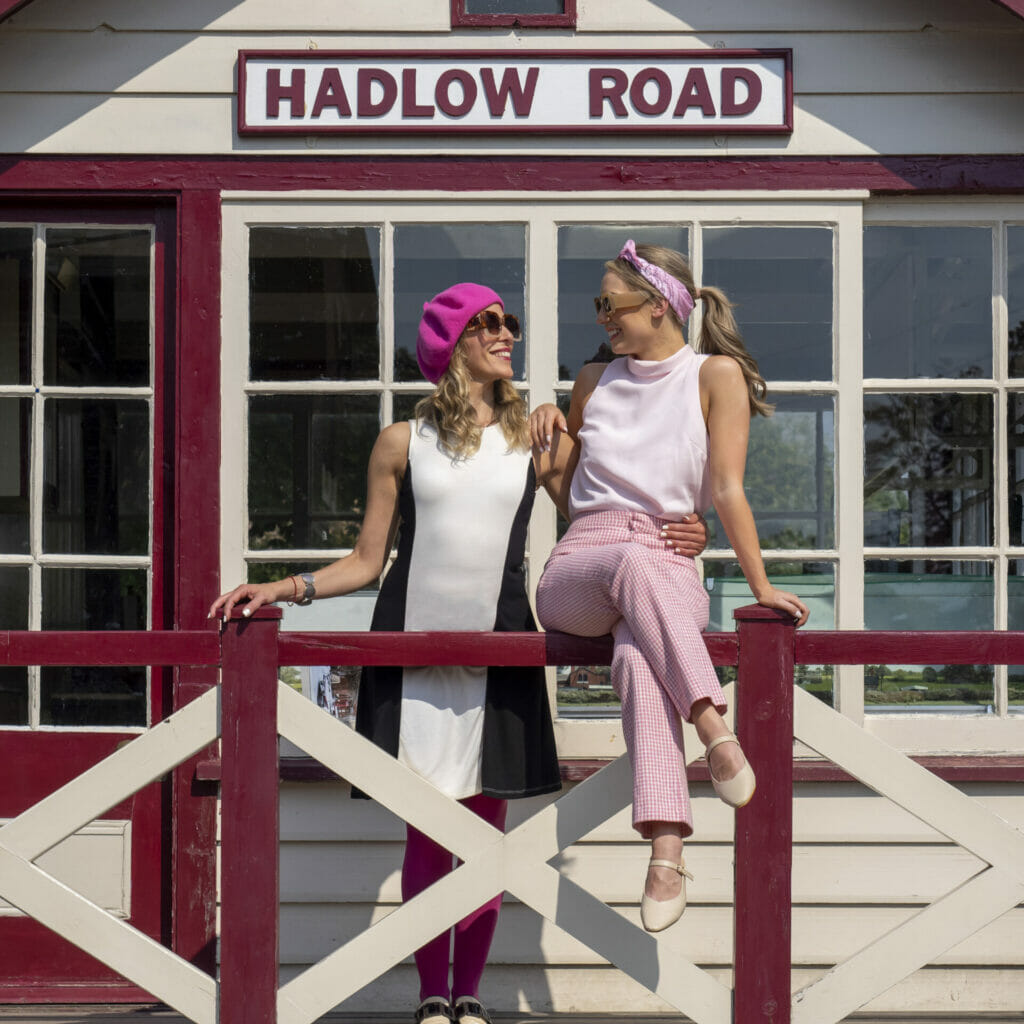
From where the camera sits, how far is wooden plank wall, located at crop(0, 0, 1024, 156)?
375cm

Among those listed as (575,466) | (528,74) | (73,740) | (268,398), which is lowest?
(73,740)

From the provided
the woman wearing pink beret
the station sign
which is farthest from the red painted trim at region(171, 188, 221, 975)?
the woman wearing pink beret

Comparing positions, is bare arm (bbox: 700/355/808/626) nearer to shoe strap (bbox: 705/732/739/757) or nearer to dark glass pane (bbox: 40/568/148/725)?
shoe strap (bbox: 705/732/739/757)

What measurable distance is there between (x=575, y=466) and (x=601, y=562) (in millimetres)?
498

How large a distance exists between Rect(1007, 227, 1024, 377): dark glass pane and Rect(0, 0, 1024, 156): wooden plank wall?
13.3 inches

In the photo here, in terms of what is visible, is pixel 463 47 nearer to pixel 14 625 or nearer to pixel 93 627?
pixel 93 627

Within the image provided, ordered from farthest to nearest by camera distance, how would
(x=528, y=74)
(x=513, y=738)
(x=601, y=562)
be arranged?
A: (x=528, y=74) < (x=513, y=738) < (x=601, y=562)

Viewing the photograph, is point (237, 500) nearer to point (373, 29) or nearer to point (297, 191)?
point (297, 191)

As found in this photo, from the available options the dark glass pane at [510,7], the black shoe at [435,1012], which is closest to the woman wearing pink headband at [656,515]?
the black shoe at [435,1012]

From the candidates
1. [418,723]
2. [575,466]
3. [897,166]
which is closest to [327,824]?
[418,723]

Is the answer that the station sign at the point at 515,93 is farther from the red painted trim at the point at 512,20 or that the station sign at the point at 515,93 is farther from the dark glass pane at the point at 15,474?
the dark glass pane at the point at 15,474

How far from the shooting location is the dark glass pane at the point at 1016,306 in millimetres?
3891

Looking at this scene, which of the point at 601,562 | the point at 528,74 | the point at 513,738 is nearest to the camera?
the point at 601,562

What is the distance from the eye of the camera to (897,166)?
12.3ft
